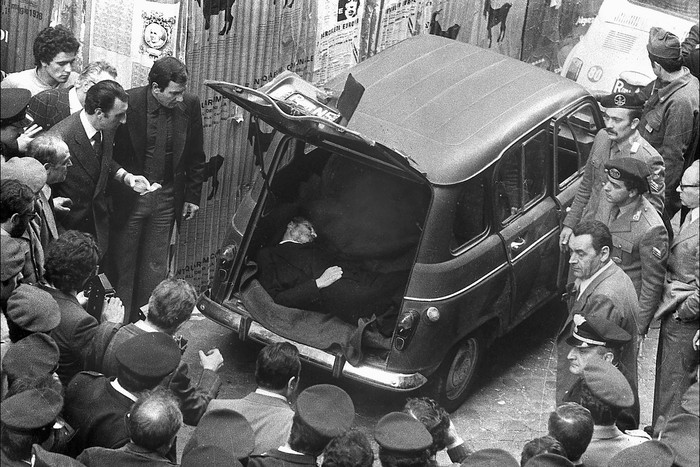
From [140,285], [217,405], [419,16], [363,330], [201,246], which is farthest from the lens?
[419,16]

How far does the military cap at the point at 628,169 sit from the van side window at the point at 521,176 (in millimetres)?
693

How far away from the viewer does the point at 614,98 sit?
7891 mm

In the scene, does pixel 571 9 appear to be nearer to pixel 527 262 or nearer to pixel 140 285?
pixel 527 262

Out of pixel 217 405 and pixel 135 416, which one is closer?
pixel 135 416

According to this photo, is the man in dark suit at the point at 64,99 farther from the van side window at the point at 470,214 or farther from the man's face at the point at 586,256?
the man's face at the point at 586,256

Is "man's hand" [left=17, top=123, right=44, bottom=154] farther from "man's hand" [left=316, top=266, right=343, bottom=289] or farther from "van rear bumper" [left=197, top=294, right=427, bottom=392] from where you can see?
"man's hand" [left=316, top=266, right=343, bottom=289]

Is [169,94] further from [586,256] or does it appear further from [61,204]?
[586,256]

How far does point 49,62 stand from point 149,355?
10.4 feet

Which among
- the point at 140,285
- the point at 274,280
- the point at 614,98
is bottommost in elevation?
the point at 140,285

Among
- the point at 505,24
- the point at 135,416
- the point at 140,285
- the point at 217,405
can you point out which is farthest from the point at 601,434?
the point at 505,24

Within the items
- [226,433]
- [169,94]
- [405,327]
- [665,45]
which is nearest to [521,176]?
[405,327]

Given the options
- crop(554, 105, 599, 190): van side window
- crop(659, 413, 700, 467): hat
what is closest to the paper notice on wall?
crop(554, 105, 599, 190): van side window

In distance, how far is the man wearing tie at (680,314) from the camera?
640cm

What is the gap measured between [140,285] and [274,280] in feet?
4.21
